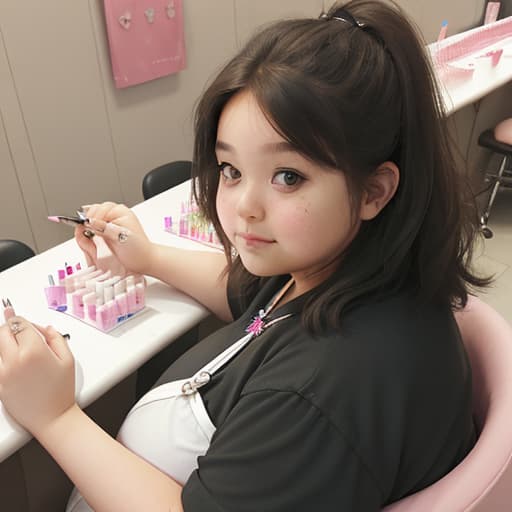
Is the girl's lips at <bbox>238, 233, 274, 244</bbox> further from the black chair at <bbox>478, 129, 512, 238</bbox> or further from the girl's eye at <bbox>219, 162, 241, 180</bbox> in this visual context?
the black chair at <bbox>478, 129, 512, 238</bbox>

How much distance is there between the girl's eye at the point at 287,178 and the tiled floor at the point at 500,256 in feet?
5.28

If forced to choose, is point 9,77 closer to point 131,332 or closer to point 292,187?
point 131,332

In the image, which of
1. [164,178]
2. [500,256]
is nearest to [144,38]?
[164,178]

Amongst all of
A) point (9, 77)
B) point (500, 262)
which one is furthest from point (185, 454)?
point (500, 262)

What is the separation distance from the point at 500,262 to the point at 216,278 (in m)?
1.96

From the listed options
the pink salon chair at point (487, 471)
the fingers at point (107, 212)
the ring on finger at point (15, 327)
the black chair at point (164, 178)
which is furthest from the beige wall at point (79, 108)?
the pink salon chair at point (487, 471)

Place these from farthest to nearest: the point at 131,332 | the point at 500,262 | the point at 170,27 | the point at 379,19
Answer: the point at 500,262 → the point at 170,27 → the point at 131,332 → the point at 379,19

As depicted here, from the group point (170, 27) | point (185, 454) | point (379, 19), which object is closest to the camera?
point (379, 19)

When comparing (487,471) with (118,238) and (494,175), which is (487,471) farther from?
(494,175)

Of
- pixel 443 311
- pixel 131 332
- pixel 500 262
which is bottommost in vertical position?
pixel 500 262

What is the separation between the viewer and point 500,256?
260cm

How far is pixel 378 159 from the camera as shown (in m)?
0.61

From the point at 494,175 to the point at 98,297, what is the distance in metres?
2.62

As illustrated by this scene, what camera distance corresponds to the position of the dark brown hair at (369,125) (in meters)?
0.57
